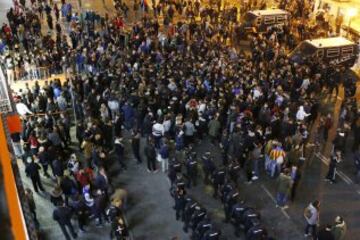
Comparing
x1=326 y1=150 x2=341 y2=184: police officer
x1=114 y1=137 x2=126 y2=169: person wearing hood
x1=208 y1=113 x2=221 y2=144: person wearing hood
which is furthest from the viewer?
x1=208 y1=113 x2=221 y2=144: person wearing hood

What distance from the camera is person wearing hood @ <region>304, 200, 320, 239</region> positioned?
43.5 ft

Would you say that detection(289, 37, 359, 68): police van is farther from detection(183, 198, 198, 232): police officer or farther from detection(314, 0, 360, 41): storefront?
detection(183, 198, 198, 232): police officer

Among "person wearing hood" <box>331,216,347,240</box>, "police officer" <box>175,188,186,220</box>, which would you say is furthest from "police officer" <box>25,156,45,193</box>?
"person wearing hood" <box>331,216,347,240</box>

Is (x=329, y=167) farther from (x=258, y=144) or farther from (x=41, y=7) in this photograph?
(x=41, y=7)

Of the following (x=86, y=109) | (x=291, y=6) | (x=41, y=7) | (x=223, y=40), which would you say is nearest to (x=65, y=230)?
(x=86, y=109)

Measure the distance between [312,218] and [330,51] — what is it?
45.4 ft

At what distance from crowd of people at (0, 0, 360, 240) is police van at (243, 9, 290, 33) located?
3081 millimetres

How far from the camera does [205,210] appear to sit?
43.6 feet

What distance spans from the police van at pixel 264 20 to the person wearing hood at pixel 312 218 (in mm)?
18316

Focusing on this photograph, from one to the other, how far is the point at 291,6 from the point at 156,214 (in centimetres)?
2317

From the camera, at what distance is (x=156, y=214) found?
49.6 ft

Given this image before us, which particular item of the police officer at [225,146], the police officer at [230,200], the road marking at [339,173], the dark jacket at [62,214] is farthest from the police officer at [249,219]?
the road marking at [339,173]

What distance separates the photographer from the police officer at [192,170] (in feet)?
50.6

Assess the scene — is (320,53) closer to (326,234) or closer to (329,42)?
(329,42)
